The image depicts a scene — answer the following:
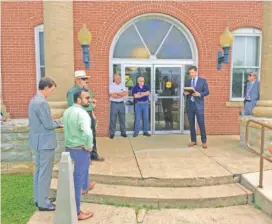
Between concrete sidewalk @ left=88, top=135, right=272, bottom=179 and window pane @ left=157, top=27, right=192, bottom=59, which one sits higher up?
window pane @ left=157, top=27, right=192, bottom=59

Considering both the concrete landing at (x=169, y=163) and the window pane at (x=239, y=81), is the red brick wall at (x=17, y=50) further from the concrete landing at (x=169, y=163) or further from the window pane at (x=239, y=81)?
the window pane at (x=239, y=81)

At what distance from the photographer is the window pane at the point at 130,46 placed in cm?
888

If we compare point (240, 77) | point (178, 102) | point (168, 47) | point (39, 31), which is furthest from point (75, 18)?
point (240, 77)

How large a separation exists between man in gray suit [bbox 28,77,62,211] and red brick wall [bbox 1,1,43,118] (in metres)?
4.95

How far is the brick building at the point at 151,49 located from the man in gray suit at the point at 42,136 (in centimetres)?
467

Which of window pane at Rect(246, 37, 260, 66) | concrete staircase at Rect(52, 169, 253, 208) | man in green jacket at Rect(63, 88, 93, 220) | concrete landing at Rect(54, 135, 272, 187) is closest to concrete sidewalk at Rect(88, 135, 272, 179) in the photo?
concrete landing at Rect(54, 135, 272, 187)

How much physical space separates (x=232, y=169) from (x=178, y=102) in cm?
405

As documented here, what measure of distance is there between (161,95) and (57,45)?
3918 millimetres

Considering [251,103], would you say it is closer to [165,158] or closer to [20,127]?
[165,158]

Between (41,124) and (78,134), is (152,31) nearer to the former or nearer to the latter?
(41,124)

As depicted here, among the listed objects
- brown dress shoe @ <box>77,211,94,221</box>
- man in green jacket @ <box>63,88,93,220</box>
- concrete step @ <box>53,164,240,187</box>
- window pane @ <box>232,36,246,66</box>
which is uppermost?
window pane @ <box>232,36,246,66</box>

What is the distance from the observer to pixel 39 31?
28.3ft

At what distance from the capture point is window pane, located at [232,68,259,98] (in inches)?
363

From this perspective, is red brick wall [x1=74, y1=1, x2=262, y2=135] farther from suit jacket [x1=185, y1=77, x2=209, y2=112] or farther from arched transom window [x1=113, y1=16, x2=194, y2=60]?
suit jacket [x1=185, y1=77, x2=209, y2=112]
